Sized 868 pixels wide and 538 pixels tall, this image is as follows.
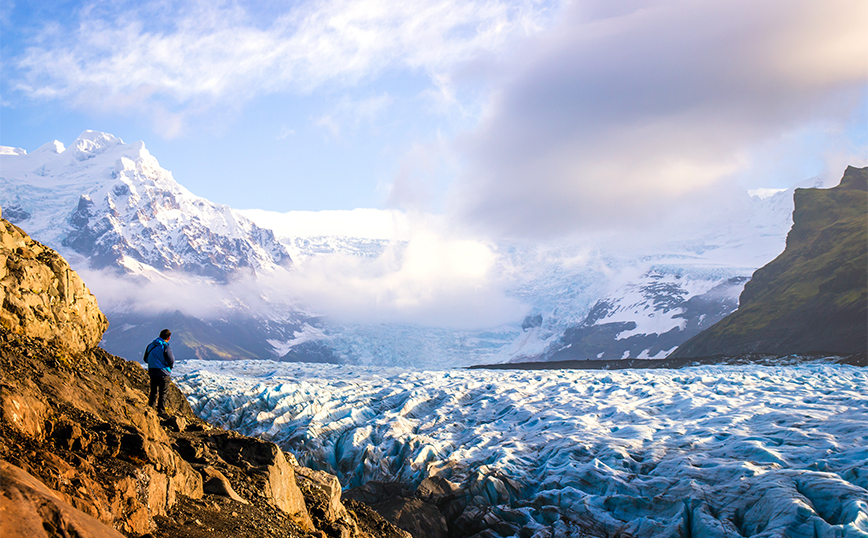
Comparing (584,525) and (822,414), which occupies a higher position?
(822,414)

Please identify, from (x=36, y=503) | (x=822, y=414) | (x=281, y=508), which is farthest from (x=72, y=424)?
(x=822, y=414)

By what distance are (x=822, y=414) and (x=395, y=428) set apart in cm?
2071

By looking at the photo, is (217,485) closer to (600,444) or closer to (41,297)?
(41,297)

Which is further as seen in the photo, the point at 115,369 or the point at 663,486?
the point at 663,486

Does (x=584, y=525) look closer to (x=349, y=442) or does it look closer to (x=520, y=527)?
(x=520, y=527)

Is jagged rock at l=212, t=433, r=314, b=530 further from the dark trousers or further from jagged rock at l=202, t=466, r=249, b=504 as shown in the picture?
the dark trousers

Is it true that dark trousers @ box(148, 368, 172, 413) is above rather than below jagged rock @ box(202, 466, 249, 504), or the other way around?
above

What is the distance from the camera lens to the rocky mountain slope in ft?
22.2

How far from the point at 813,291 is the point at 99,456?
142 meters

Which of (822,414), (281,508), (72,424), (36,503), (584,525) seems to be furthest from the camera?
(822,414)

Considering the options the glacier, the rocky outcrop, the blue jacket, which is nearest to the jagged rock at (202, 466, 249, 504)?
the blue jacket

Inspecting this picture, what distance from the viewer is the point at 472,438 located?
90.8 feet

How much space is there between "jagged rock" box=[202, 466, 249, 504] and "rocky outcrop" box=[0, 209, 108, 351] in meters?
5.33

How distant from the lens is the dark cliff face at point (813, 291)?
9725 centimetres
